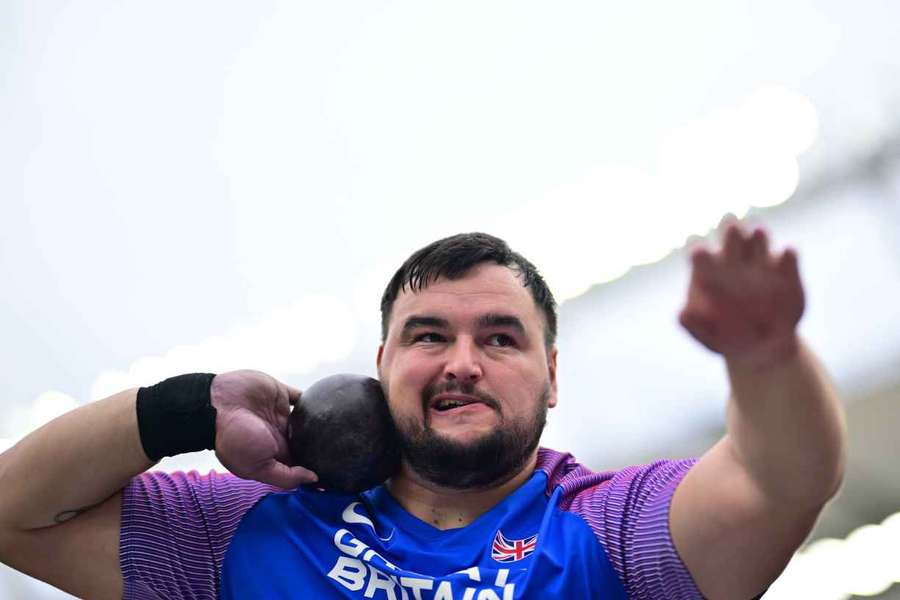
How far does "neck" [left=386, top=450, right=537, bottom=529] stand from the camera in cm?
208

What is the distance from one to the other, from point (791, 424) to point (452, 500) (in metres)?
0.85

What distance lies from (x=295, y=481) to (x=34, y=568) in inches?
21.8

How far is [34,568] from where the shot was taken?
2.03 m

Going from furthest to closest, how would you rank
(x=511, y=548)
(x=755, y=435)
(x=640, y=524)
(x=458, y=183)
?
(x=458, y=183)
(x=511, y=548)
(x=640, y=524)
(x=755, y=435)

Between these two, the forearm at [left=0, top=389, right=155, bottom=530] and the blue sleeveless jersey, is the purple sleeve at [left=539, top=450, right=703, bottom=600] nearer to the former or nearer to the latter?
the blue sleeveless jersey

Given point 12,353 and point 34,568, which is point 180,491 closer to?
point 34,568

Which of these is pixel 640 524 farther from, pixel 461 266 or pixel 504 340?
pixel 461 266

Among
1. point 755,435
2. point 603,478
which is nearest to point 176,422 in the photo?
point 603,478

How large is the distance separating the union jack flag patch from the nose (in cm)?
32

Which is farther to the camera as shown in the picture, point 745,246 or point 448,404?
point 448,404

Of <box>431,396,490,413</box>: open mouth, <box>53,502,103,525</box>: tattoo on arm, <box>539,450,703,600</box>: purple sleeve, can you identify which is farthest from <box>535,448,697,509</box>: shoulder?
<box>53,502,103,525</box>: tattoo on arm

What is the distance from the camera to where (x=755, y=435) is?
4.91ft

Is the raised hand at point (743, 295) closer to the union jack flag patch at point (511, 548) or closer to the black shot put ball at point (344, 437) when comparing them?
the union jack flag patch at point (511, 548)

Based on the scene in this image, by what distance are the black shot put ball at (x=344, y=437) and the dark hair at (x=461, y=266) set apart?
9.0 inches
